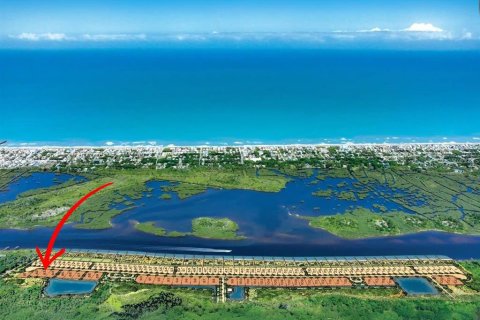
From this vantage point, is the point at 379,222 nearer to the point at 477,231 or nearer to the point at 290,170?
the point at 477,231

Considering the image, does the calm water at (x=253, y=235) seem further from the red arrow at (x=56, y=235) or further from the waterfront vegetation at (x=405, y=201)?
the waterfront vegetation at (x=405, y=201)

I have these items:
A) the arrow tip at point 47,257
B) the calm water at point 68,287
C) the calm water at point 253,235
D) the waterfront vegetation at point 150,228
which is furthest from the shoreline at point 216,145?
the calm water at point 68,287

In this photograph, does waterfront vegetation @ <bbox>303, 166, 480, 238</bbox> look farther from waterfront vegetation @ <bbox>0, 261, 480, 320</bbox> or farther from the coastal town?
waterfront vegetation @ <bbox>0, 261, 480, 320</bbox>

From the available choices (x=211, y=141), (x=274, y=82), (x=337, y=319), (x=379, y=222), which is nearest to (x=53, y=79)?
(x=274, y=82)

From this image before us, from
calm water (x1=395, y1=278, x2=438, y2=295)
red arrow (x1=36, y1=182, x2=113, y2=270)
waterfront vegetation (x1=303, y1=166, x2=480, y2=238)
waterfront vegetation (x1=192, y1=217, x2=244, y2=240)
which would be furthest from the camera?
waterfront vegetation (x1=303, y1=166, x2=480, y2=238)

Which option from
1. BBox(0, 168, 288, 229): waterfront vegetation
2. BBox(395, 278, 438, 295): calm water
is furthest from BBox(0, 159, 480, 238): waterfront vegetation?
BBox(395, 278, 438, 295): calm water

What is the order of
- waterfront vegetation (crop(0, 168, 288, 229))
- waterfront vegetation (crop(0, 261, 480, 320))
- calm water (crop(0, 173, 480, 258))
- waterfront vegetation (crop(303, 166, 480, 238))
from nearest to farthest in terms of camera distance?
waterfront vegetation (crop(0, 261, 480, 320)), calm water (crop(0, 173, 480, 258)), waterfront vegetation (crop(303, 166, 480, 238)), waterfront vegetation (crop(0, 168, 288, 229))
